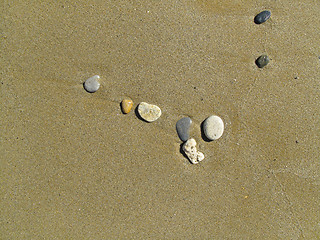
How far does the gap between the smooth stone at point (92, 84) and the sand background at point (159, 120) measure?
70 mm

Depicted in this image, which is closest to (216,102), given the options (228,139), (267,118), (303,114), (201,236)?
(228,139)

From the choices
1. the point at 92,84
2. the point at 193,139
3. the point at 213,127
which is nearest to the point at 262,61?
the point at 213,127

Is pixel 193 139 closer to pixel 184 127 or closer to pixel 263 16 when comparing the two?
pixel 184 127

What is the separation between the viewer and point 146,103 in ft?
7.68

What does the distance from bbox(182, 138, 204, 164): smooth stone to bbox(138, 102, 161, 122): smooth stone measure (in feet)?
1.47

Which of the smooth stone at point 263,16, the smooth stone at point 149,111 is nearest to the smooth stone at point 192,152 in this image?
the smooth stone at point 149,111

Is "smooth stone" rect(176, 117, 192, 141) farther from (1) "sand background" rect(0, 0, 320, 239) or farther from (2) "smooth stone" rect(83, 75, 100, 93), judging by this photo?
(2) "smooth stone" rect(83, 75, 100, 93)

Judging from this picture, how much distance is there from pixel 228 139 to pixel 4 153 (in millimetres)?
2513

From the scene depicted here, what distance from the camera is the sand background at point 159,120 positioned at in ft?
7.65

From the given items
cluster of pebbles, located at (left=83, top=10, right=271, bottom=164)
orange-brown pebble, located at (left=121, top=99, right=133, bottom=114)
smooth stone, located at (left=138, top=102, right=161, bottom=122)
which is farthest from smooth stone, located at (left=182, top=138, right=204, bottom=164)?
orange-brown pebble, located at (left=121, top=99, right=133, bottom=114)

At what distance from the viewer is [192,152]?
231 cm

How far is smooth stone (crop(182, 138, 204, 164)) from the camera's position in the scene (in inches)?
90.9

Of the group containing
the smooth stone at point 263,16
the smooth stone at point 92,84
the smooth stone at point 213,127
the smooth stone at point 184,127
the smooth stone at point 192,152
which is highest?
the smooth stone at point 263,16

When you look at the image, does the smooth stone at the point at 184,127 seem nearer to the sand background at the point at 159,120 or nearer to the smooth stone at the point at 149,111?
the sand background at the point at 159,120
